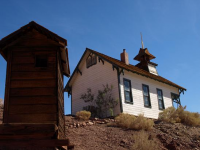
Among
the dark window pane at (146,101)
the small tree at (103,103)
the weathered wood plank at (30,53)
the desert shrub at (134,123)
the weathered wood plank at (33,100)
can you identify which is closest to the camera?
the weathered wood plank at (33,100)

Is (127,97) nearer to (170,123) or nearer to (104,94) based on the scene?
(104,94)

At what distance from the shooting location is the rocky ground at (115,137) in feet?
41.2

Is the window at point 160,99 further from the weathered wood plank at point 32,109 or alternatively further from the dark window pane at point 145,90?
the weathered wood plank at point 32,109

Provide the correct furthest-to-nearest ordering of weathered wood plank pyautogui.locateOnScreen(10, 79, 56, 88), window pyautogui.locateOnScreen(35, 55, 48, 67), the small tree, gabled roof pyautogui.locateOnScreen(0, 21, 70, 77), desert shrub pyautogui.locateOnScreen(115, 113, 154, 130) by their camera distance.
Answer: the small tree → desert shrub pyautogui.locateOnScreen(115, 113, 154, 130) → window pyautogui.locateOnScreen(35, 55, 48, 67) → gabled roof pyautogui.locateOnScreen(0, 21, 70, 77) → weathered wood plank pyautogui.locateOnScreen(10, 79, 56, 88)

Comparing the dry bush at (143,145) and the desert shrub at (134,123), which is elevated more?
the desert shrub at (134,123)

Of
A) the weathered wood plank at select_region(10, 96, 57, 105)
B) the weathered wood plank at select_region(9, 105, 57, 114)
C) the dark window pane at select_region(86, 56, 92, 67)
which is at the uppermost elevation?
the dark window pane at select_region(86, 56, 92, 67)

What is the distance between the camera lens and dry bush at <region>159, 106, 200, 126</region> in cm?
2078

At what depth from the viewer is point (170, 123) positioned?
782 inches

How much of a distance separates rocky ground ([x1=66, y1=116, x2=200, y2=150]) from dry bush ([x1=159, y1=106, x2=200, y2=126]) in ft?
9.78

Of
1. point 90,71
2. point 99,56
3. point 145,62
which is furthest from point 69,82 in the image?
point 145,62

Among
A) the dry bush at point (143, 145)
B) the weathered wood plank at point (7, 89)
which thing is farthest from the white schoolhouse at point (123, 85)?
the weathered wood plank at point (7, 89)

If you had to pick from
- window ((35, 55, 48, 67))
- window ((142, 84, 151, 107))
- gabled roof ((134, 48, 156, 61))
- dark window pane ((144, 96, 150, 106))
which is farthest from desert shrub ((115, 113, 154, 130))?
gabled roof ((134, 48, 156, 61))

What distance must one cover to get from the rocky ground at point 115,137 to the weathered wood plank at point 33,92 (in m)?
3.02

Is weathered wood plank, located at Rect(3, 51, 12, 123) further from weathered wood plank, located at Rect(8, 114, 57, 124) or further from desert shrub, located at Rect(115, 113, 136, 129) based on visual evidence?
desert shrub, located at Rect(115, 113, 136, 129)
